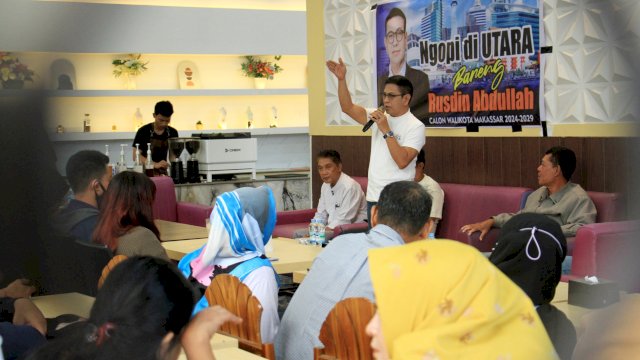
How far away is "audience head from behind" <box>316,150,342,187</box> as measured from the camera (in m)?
4.71

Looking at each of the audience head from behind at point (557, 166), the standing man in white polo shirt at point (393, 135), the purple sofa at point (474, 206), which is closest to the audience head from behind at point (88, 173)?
the standing man in white polo shirt at point (393, 135)

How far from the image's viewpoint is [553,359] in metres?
1.00

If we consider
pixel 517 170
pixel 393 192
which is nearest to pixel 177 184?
pixel 517 170

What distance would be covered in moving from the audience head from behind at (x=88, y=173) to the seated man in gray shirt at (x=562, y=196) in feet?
10.8

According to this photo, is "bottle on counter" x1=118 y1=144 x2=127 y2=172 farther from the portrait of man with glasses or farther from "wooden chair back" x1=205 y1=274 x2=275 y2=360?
the portrait of man with glasses

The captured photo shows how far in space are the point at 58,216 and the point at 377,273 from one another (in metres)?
0.52

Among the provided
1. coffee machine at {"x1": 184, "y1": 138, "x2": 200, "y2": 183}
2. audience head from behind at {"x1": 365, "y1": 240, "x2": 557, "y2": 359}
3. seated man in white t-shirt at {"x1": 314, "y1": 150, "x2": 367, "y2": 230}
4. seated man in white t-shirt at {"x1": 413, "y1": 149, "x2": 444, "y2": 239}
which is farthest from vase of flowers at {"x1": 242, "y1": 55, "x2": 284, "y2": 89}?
audience head from behind at {"x1": 365, "y1": 240, "x2": 557, "y2": 359}

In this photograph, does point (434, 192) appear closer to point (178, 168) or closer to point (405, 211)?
point (178, 168)

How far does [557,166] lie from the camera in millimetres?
3736

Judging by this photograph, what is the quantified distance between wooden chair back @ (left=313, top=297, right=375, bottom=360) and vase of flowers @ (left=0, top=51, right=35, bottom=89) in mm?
1162

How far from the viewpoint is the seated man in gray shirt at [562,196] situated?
3627mm

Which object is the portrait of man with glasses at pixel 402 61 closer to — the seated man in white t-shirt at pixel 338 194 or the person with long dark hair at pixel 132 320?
the seated man in white t-shirt at pixel 338 194

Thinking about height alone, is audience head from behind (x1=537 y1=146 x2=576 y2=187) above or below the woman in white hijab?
above

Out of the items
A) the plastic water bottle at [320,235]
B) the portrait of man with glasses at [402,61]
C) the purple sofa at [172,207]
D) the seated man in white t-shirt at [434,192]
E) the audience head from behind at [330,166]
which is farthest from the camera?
the purple sofa at [172,207]
